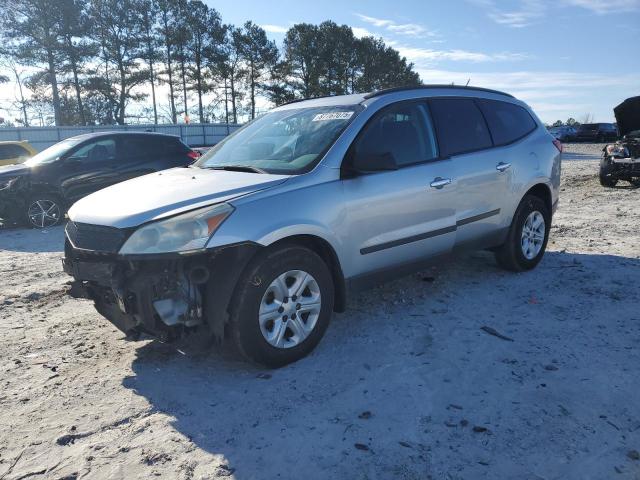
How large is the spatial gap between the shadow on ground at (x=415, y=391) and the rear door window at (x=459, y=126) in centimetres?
143

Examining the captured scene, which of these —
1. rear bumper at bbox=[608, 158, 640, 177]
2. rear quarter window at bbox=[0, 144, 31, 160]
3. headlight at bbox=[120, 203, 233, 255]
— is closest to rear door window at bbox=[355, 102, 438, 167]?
headlight at bbox=[120, 203, 233, 255]

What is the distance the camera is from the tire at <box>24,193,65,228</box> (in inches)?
367

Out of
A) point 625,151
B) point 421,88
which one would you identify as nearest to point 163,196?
point 421,88

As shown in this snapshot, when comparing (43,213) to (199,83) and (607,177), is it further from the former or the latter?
(199,83)

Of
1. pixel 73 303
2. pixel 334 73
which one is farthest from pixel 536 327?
pixel 334 73

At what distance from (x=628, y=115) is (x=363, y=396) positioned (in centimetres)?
1147

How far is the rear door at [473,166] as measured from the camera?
15.7 feet

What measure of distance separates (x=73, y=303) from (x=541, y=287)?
4582 mm

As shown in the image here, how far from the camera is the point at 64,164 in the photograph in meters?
9.54

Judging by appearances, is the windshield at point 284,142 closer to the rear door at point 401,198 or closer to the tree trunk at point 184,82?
the rear door at point 401,198

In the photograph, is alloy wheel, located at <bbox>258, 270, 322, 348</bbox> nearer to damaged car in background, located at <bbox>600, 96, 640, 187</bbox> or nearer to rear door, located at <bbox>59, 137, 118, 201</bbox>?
rear door, located at <bbox>59, 137, 118, 201</bbox>

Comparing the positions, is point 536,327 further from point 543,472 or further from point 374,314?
point 543,472

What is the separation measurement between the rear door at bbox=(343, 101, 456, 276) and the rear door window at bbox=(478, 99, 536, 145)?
1004mm

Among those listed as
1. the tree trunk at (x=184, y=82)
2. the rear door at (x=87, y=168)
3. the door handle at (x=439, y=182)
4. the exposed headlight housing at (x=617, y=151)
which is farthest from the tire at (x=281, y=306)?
the tree trunk at (x=184, y=82)
